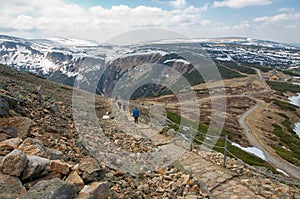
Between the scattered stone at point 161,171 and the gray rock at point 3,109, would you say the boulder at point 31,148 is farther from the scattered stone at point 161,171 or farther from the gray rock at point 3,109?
→ the scattered stone at point 161,171

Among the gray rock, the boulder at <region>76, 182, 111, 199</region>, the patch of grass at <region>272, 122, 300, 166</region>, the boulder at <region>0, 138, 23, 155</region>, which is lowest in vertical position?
the patch of grass at <region>272, 122, 300, 166</region>

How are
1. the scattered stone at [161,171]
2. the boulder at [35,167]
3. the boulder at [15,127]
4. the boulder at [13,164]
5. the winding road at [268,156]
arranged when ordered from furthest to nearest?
1. the winding road at [268,156]
2. the scattered stone at [161,171]
3. the boulder at [15,127]
4. the boulder at [35,167]
5. the boulder at [13,164]

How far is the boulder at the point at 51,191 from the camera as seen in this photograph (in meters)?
4.48

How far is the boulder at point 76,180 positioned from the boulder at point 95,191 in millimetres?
116

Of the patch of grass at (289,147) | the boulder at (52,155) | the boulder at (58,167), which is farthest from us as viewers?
the patch of grass at (289,147)

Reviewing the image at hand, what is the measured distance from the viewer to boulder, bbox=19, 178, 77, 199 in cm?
448

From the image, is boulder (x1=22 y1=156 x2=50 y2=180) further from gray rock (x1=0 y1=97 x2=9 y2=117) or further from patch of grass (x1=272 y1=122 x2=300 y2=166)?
patch of grass (x1=272 y1=122 x2=300 y2=166)

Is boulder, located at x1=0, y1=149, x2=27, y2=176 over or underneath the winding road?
over

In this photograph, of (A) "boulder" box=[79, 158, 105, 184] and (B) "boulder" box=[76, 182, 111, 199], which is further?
→ (A) "boulder" box=[79, 158, 105, 184]

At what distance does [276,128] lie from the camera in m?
59.2

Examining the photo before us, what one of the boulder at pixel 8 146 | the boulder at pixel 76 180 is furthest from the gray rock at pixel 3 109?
the boulder at pixel 76 180

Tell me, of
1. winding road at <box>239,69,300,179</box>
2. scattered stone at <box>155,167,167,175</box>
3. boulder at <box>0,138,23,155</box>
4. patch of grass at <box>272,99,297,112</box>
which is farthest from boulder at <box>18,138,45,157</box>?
patch of grass at <box>272,99,297,112</box>

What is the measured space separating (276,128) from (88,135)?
58.1 metres

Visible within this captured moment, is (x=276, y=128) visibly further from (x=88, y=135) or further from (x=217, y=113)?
(x=88, y=135)
